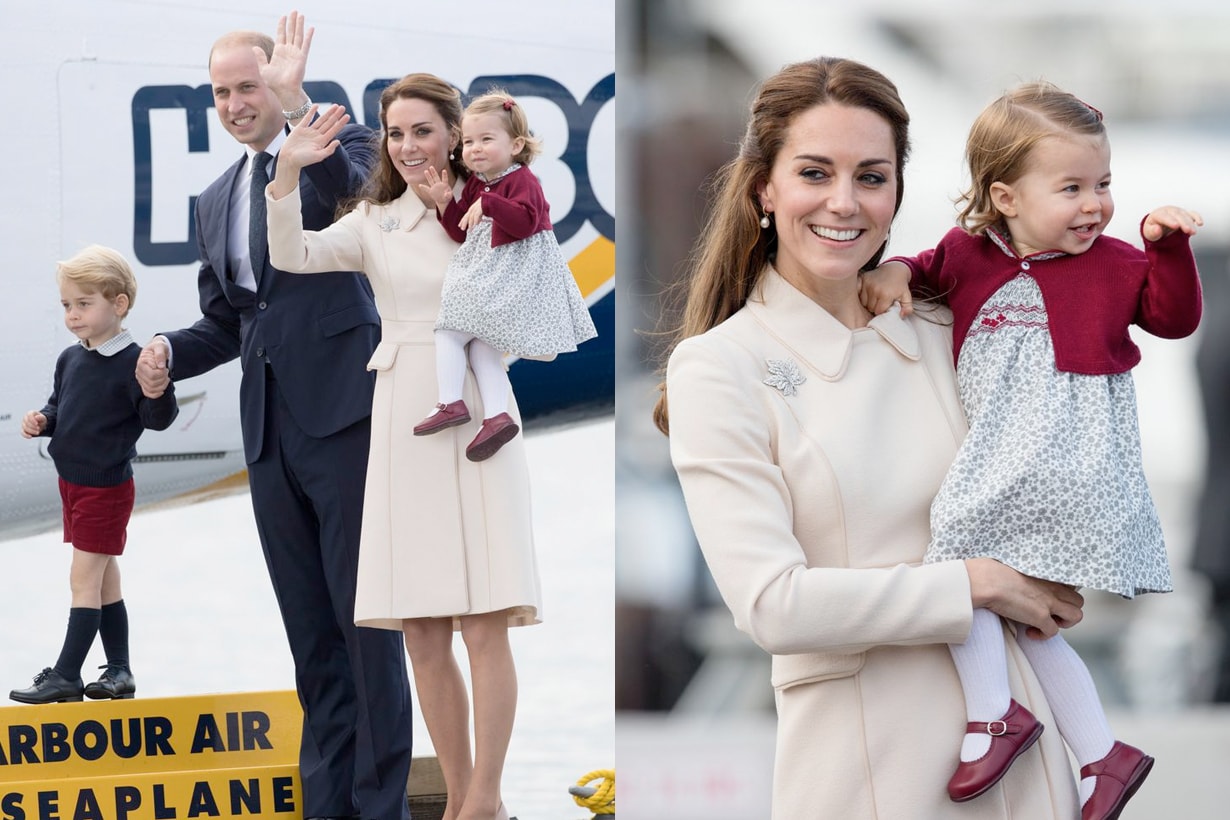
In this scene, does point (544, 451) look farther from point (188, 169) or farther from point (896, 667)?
point (896, 667)

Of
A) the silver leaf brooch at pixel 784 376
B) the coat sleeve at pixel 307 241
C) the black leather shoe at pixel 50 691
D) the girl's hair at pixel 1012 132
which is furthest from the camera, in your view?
→ the black leather shoe at pixel 50 691

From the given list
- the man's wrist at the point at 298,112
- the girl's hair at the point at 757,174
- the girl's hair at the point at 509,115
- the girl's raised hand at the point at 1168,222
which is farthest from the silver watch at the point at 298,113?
the girl's raised hand at the point at 1168,222

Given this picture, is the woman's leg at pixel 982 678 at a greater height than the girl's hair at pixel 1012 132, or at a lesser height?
lesser

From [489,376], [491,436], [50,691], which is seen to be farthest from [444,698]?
[50,691]

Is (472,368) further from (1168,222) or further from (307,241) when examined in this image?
(1168,222)

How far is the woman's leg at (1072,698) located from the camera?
1425 millimetres

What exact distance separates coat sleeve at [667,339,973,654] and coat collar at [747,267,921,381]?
0.10m

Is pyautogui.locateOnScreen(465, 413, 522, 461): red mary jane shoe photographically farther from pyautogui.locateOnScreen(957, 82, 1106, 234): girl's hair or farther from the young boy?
pyautogui.locateOnScreen(957, 82, 1106, 234): girl's hair

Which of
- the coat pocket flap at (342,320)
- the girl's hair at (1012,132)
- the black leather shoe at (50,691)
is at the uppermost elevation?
the girl's hair at (1012,132)

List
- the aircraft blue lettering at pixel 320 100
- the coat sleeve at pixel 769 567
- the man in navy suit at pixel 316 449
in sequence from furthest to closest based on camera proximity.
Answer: the aircraft blue lettering at pixel 320 100
the man in navy suit at pixel 316 449
the coat sleeve at pixel 769 567

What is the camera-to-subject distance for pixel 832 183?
1401 millimetres

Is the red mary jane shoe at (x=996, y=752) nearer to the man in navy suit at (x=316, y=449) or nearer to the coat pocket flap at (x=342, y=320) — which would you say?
the man in navy suit at (x=316, y=449)

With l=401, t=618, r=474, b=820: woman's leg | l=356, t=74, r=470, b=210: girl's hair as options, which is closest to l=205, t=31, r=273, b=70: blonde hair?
l=356, t=74, r=470, b=210: girl's hair

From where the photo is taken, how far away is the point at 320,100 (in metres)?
3.15
